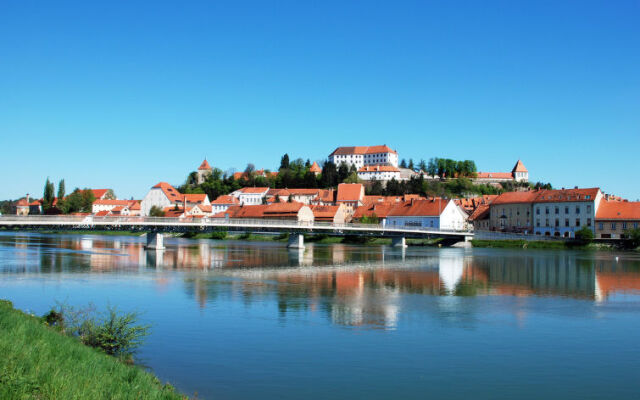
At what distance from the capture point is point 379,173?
166625mm

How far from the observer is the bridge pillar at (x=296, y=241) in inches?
2665

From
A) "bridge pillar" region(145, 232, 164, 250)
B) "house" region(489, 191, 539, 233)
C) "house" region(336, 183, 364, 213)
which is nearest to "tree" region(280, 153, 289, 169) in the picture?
"house" region(336, 183, 364, 213)

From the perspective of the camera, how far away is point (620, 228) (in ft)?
243

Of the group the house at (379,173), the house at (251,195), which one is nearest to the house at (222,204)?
the house at (251,195)

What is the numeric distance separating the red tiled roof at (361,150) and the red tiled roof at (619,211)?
105 m

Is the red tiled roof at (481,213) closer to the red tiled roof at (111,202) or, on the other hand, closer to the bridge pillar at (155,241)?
the bridge pillar at (155,241)

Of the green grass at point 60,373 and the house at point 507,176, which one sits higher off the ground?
the house at point 507,176

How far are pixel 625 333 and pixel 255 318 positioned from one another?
12.7 m

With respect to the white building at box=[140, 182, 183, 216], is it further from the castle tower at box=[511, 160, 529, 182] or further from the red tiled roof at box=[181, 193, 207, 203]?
the castle tower at box=[511, 160, 529, 182]

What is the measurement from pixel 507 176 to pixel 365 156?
146 ft

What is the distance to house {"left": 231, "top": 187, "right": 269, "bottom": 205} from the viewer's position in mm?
150500

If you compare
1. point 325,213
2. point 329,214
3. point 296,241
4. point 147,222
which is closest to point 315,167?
point 325,213

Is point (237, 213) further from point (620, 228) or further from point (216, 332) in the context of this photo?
point (216, 332)

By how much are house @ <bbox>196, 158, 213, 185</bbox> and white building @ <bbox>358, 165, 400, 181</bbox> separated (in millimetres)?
50803
